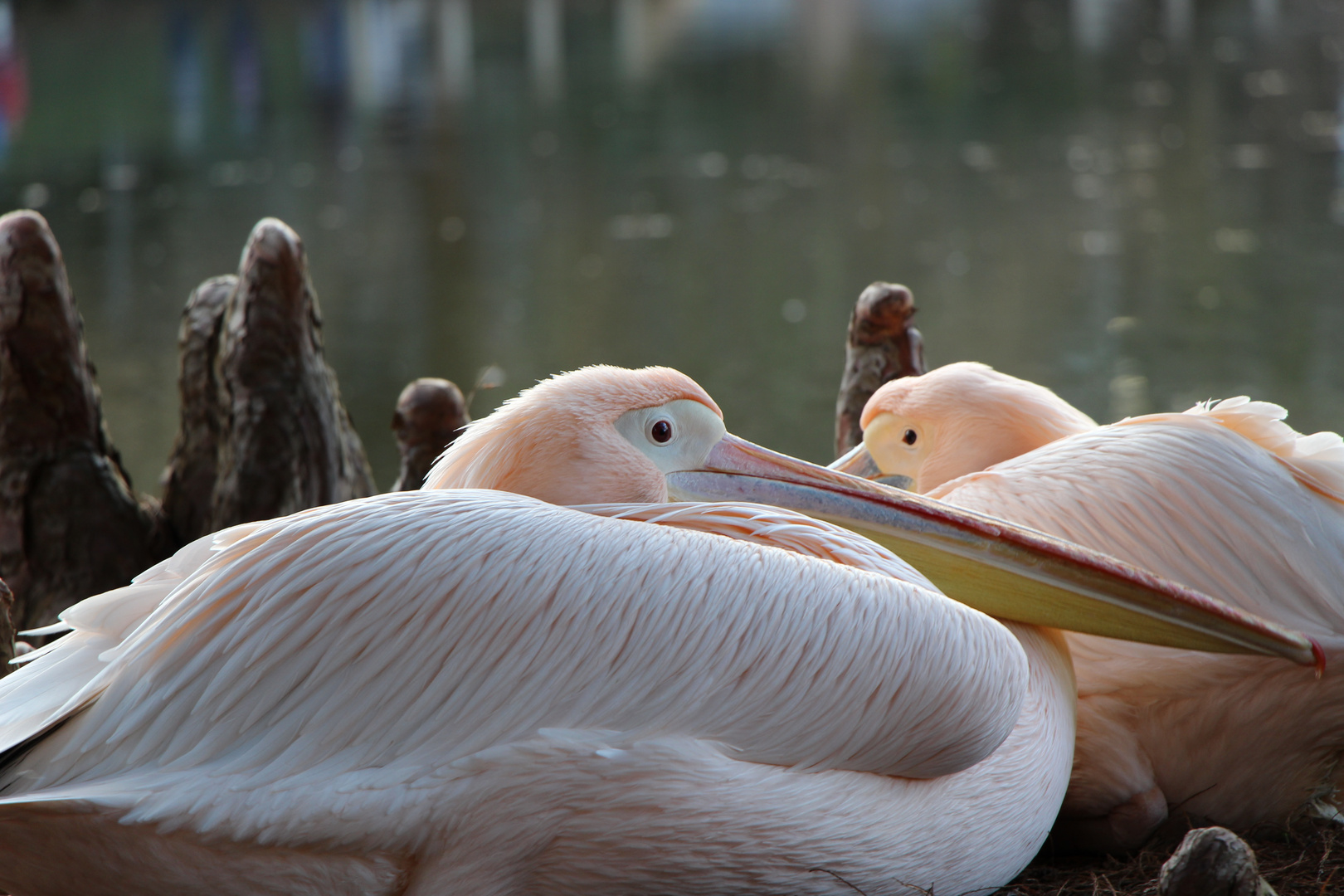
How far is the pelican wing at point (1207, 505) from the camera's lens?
1.87 metres

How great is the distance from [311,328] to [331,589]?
2093 millimetres

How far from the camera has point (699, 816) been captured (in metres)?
1.42

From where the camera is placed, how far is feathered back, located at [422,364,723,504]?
178 cm

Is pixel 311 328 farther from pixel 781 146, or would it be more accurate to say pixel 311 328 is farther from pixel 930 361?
pixel 781 146

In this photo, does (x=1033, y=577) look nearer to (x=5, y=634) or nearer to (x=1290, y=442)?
(x=1290, y=442)

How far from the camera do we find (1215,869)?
138 centimetres

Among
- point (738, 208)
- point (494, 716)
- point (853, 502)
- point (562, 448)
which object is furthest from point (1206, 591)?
point (738, 208)

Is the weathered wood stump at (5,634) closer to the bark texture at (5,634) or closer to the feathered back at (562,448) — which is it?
the bark texture at (5,634)

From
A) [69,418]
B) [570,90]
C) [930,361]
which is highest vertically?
[570,90]

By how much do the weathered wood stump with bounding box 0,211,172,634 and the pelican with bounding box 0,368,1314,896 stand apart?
1.80 m

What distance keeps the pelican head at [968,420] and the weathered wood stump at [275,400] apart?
158cm

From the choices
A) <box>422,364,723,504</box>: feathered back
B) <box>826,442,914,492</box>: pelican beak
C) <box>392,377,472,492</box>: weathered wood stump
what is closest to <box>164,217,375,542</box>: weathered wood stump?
<box>392,377,472,492</box>: weathered wood stump

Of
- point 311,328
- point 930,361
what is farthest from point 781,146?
point 311,328

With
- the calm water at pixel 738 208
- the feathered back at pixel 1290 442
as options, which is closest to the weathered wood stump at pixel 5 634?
the feathered back at pixel 1290 442
